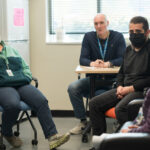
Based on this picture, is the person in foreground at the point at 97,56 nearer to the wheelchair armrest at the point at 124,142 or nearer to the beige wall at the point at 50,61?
the beige wall at the point at 50,61

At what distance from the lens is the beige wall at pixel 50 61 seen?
440cm

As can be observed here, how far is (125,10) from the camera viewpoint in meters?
4.48

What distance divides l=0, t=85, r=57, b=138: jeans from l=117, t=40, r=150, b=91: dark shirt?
2.57ft

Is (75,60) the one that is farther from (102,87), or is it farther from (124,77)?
(124,77)

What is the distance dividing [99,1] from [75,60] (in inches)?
34.9

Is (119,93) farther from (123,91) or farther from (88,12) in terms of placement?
(88,12)

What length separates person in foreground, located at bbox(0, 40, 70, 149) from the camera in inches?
121

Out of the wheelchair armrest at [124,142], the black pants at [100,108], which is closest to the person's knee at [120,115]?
the black pants at [100,108]

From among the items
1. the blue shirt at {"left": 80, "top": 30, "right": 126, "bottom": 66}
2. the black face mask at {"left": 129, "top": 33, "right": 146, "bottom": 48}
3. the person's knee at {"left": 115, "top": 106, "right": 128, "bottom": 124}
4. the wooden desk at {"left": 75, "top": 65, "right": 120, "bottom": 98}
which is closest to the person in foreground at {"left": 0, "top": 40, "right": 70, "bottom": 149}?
the wooden desk at {"left": 75, "top": 65, "right": 120, "bottom": 98}

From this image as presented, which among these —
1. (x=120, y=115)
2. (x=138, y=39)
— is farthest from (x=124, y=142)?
(x=138, y=39)

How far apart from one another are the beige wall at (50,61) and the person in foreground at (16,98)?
41.0 inches

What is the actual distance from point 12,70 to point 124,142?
213cm

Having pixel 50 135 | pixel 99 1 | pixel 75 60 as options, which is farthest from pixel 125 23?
pixel 50 135

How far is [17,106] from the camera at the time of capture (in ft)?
10.0
